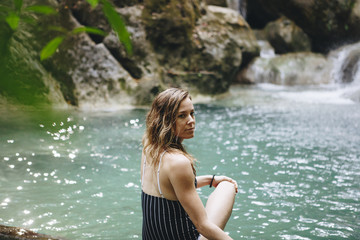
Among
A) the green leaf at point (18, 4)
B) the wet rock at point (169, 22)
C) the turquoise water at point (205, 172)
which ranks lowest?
the turquoise water at point (205, 172)

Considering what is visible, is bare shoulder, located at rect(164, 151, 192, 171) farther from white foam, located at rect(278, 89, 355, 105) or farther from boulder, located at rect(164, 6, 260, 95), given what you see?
white foam, located at rect(278, 89, 355, 105)

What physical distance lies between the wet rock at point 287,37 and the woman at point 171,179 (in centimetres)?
1654

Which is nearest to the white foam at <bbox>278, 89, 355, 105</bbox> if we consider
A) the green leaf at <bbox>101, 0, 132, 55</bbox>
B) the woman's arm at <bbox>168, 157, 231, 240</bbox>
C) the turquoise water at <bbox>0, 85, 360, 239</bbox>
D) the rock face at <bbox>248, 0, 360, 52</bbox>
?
the turquoise water at <bbox>0, 85, 360, 239</bbox>

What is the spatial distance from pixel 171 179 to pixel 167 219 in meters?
0.31

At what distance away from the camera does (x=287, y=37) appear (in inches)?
699

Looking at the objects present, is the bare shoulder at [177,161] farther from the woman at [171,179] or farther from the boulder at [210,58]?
the boulder at [210,58]

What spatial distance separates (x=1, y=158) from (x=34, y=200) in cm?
157

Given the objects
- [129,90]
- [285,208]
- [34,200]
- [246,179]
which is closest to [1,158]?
[34,200]

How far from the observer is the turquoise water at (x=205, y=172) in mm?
3578

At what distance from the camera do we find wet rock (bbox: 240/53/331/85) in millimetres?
15609

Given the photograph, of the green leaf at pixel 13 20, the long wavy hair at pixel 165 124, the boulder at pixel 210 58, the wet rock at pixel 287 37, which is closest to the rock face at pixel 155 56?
the boulder at pixel 210 58

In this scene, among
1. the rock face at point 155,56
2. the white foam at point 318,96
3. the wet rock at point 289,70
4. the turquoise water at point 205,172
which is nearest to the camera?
the turquoise water at point 205,172

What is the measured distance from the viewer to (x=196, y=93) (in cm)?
1192

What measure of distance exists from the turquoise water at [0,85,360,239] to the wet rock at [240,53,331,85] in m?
6.99
